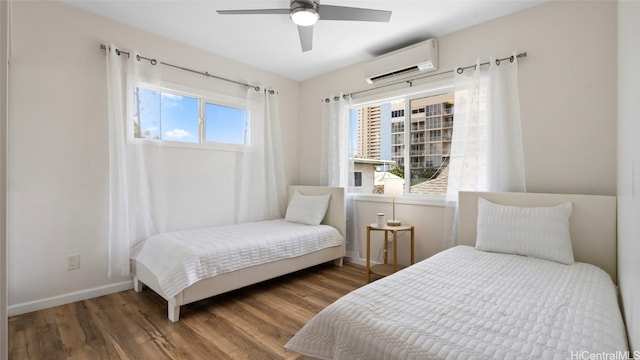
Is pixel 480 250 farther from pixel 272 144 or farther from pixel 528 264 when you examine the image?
pixel 272 144

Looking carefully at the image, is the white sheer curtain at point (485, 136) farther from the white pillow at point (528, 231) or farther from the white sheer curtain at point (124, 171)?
the white sheer curtain at point (124, 171)

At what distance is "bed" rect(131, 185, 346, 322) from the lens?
217 cm

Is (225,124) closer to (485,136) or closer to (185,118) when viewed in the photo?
(185,118)

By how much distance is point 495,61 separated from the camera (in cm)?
256

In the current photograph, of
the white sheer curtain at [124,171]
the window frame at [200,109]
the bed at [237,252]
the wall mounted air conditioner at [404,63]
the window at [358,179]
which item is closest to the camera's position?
the bed at [237,252]

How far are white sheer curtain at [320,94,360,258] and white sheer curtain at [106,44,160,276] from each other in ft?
6.84

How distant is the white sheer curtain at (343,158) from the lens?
364cm

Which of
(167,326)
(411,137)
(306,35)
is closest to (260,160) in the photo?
(306,35)

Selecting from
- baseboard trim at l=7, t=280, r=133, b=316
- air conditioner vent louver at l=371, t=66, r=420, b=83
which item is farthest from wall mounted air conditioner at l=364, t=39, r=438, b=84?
baseboard trim at l=7, t=280, r=133, b=316

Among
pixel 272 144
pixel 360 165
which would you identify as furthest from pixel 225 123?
pixel 360 165

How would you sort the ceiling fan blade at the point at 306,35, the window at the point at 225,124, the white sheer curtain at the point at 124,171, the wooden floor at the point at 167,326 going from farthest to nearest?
the window at the point at 225,124 < the white sheer curtain at the point at 124,171 < the ceiling fan blade at the point at 306,35 < the wooden floor at the point at 167,326

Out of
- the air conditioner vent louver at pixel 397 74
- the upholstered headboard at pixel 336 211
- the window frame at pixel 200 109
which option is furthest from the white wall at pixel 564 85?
the window frame at pixel 200 109

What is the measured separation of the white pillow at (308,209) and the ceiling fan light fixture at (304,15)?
76.6 inches

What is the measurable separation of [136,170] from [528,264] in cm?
322
